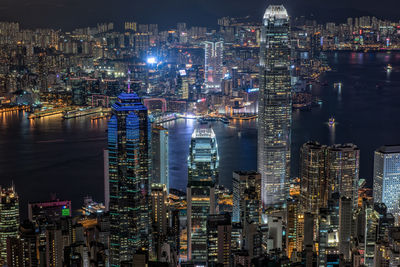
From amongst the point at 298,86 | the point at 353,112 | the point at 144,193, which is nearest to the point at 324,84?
the point at 298,86

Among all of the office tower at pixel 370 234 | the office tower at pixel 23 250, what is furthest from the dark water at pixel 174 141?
the office tower at pixel 370 234

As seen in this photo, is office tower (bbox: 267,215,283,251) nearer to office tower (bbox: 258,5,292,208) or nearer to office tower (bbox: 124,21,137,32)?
office tower (bbox: 258,5,292,208)

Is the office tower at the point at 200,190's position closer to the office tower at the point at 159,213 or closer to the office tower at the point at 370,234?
the office tower at the point at 159,213

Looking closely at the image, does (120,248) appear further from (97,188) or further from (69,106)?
(69,106)

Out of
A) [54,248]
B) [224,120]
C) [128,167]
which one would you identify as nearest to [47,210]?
[128,167]

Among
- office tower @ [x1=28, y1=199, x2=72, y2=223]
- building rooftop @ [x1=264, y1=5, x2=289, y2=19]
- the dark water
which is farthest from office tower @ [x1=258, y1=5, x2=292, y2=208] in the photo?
office tower @ [x1=28, y1=199, x2=72, y2=223]

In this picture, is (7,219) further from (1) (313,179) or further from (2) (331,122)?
A: (2) (331,122)
